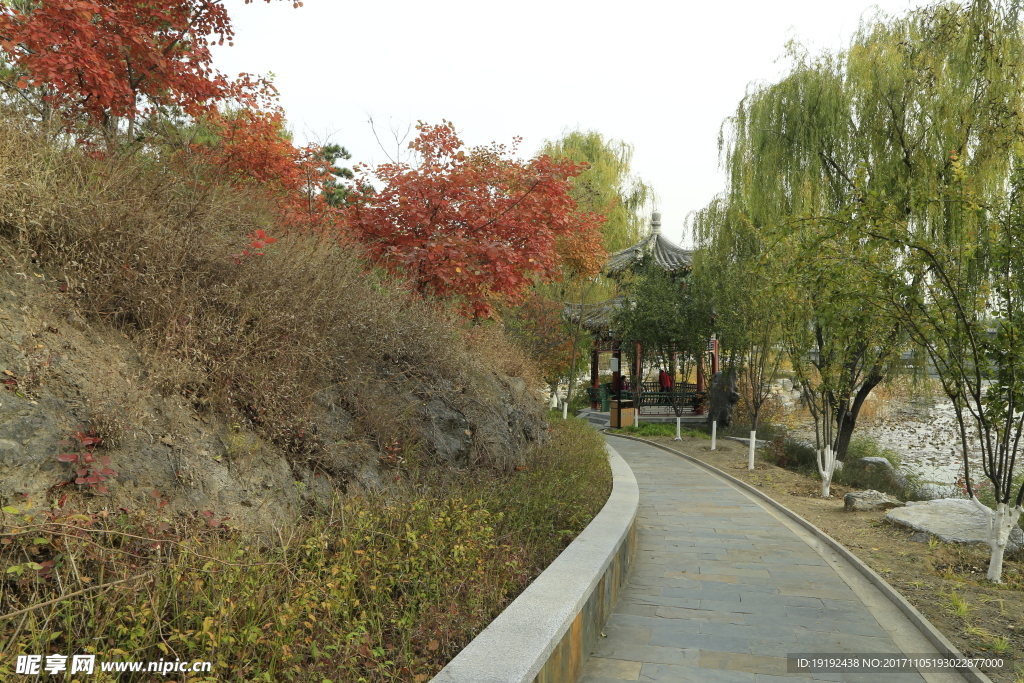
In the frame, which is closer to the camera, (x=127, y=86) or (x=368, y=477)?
(x=368, y=477)

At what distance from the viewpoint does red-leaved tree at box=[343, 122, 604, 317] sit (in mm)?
8578

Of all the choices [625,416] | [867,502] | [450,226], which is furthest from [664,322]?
[450,226]

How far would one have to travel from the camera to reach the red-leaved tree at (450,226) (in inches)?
338

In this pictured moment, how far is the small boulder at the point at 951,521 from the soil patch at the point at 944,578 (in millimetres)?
121

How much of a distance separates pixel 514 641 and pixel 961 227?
439 inches

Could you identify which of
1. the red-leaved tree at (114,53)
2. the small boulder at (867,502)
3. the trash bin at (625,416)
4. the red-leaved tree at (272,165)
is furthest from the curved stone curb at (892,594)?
the trash bin at (625,416)

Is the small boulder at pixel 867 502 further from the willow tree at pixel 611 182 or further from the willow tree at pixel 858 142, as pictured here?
the willow tree at pixel 611 182

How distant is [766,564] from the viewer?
6.80 metres

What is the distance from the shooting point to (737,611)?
537 centimetres

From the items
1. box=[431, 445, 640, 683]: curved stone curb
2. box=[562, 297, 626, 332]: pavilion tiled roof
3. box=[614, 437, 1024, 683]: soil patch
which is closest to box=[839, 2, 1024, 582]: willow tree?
box=[614, 437, 1024, 683]: soil patch

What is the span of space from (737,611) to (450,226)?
19.0ft

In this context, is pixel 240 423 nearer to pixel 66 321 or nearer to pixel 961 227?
pixel 66 321

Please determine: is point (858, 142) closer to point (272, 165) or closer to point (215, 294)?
point (272, 165)

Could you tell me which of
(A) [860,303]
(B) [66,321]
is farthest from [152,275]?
(A) [860,303]
